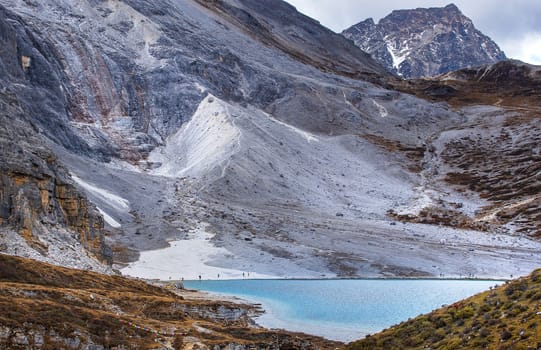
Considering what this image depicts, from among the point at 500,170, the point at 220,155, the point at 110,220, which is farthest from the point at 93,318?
the point at 500,170

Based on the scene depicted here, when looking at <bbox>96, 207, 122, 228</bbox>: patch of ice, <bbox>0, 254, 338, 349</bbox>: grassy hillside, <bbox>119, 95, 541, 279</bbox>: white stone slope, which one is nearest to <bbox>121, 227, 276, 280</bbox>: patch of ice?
<bbox>119, 95, 541, 279</bbox>: white stone slope

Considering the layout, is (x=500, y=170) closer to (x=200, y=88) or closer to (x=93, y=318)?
(x=200, y=88)

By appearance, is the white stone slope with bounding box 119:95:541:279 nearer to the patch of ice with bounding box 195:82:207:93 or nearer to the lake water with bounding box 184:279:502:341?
the patch of ice with bounding box 195:82:207:93

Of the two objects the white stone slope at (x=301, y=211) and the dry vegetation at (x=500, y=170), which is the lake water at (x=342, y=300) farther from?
the dry vegetation at (x=500, y=170)

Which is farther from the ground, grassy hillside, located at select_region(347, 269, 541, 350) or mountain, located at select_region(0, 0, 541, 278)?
mountain, located at select_region(0, 0, 541, 278)

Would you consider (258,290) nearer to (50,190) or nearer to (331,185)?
(50,190)

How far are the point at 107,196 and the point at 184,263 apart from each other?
76.3 feet

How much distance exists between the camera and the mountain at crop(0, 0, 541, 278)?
47.4 metres

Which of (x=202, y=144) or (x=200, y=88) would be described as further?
(x=200, y=88)

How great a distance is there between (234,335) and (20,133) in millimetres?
22381

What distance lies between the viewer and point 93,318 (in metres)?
23.1

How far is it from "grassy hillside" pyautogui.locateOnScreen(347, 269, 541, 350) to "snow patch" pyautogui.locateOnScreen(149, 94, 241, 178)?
8924 centimetres

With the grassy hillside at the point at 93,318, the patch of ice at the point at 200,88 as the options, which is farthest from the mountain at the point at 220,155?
the grassy hillside at the point at 93,318

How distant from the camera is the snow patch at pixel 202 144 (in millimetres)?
Result: 111875
